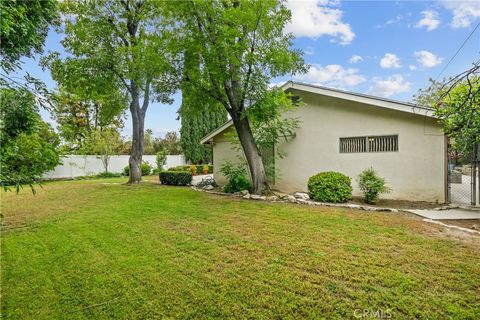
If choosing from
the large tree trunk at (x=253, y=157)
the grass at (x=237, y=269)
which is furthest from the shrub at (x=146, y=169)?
the grass at (x=237, y=269)

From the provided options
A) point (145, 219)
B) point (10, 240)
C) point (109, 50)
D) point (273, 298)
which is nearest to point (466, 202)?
point (273, 298)

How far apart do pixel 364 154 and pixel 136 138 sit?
12.6m

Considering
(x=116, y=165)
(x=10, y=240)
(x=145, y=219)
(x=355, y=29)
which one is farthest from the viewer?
(x=116, y=165)

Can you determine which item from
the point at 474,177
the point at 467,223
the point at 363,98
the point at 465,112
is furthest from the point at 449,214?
the point at 465,112

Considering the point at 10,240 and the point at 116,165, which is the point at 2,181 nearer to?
the point at 10,240

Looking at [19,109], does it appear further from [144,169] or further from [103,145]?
[144,169]

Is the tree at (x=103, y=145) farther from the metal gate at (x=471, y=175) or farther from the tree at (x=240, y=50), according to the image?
the metal gate at (x=471, y=175)

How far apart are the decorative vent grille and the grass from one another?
3541mm

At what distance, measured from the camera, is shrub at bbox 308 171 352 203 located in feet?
29.6

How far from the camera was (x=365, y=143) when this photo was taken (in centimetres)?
998

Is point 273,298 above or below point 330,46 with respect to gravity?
below

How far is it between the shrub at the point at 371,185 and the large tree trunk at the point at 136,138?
1253cm

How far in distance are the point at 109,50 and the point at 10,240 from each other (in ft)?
38.7

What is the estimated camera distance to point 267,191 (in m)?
10.5
